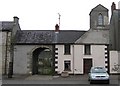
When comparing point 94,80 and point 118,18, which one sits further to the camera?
point 118,18

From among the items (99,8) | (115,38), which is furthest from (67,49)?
(99,8)

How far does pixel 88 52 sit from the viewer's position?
3897 cm

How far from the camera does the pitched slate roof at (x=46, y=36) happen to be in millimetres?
40003

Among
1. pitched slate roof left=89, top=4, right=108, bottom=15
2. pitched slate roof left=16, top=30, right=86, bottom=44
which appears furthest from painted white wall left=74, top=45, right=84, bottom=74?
pitched slate roof left=89, top=4, right=108, bottom=15

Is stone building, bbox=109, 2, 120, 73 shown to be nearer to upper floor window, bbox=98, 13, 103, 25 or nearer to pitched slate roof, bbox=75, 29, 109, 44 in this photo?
pitched slate roof, bbox=75, 29, 109, 44

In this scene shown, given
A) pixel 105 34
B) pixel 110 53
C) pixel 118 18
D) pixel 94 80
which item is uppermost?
pixel 118 18

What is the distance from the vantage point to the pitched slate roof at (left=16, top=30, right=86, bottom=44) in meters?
40.0

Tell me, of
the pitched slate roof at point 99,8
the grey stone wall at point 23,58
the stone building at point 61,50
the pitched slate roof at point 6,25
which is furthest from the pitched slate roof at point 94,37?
the pitched slate roof at point 6,25

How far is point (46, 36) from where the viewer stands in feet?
136

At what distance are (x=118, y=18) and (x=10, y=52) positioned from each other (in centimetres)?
1737

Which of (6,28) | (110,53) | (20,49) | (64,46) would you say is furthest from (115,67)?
(6,28)

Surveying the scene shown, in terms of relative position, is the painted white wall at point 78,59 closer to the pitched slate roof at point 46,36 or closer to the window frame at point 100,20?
the pitched slate roof at point 46,36

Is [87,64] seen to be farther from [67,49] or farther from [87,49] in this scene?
[67,49]

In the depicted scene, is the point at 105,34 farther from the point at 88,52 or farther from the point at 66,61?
the point at 66,61
